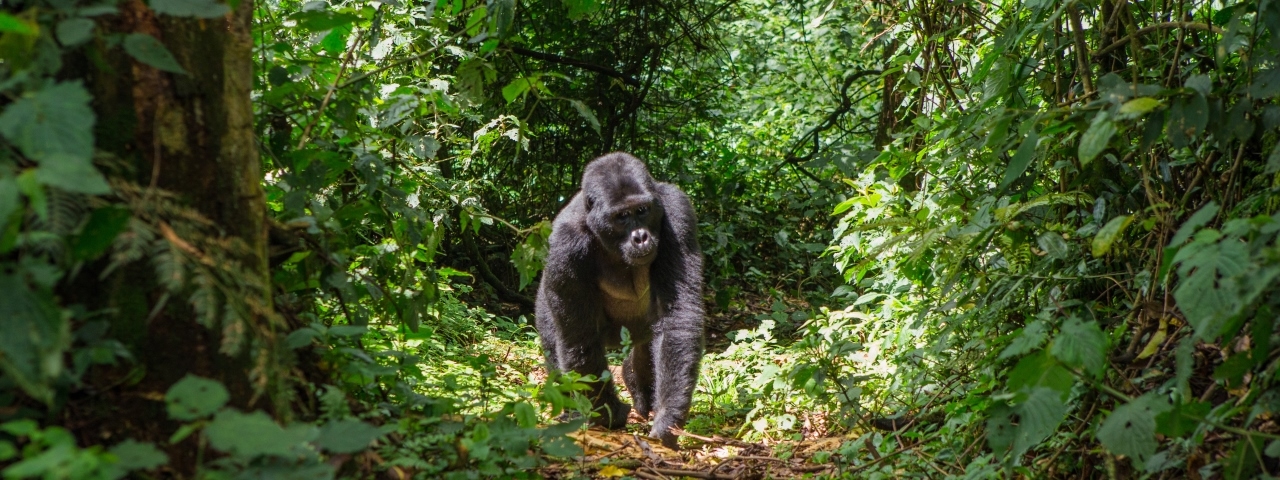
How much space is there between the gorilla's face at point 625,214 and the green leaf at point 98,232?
3.48 m

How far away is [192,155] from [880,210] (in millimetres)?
3830

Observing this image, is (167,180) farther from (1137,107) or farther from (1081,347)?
(1137,107)

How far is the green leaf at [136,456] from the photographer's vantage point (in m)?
1.50

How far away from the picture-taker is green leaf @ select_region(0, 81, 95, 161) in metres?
1.40

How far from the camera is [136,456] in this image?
4.96 feet

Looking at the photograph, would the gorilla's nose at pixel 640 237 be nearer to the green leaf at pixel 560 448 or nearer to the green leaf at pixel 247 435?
the green leaf at pixel 560 448

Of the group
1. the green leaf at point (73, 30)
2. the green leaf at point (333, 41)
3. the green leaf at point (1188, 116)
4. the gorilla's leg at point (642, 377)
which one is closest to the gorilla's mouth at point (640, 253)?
the gorilla's leg at point (642, 377)

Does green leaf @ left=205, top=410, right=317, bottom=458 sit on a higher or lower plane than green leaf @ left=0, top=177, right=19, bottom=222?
lower

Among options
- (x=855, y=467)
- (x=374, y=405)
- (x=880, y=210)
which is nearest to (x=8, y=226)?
(x=374, y=405)

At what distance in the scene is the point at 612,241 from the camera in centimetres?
517

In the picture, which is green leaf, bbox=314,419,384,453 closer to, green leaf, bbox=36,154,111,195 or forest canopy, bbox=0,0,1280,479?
forest canopy, bbox=0,0,1280,479

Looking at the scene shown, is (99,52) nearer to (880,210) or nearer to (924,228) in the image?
(924,228)

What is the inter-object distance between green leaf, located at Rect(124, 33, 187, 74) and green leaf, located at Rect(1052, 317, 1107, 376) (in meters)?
1.88

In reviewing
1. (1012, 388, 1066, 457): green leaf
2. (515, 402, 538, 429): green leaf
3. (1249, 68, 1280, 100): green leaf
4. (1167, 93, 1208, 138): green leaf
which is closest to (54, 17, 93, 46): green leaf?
(515, 402, 538, 429): green leaf
